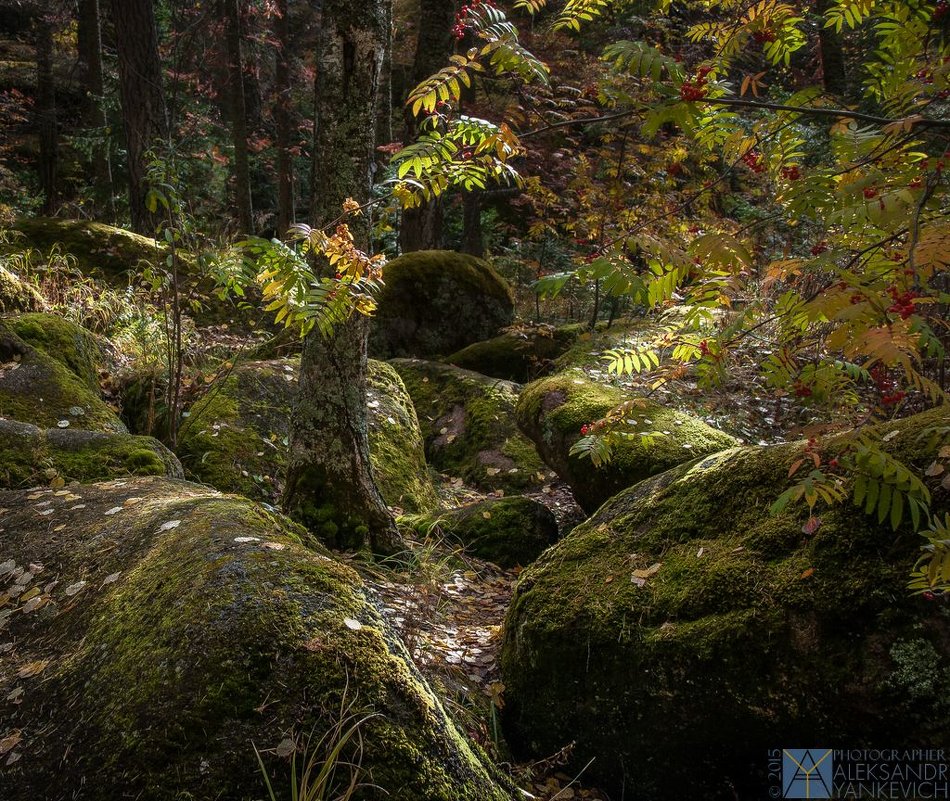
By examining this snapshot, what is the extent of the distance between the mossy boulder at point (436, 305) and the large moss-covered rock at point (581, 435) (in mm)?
2906

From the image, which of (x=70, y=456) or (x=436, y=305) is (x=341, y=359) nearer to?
(x=70, y=456)

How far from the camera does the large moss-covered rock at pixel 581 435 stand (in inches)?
203

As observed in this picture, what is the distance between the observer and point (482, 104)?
36.6 ft

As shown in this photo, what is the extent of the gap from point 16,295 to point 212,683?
607 centimetres

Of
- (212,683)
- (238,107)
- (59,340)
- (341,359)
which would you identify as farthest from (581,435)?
(238,107)

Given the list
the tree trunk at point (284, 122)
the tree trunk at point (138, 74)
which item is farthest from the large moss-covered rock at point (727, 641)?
the tree trunk at point (284, 122)

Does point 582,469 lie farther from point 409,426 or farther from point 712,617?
point 712,617

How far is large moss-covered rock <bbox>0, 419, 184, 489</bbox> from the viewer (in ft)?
12.7

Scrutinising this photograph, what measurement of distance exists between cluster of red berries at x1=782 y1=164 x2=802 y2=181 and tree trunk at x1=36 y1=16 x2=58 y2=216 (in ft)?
50.1

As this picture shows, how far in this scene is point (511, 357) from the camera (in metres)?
8.96

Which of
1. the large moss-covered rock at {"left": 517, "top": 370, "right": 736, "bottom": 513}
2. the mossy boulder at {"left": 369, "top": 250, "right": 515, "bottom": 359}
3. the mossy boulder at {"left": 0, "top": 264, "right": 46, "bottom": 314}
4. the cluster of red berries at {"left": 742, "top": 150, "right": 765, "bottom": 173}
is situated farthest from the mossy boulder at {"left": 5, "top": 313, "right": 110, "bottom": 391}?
the cluster of red berries at {"left": 742, "top": 150, "right": 765, "bottom": 173}

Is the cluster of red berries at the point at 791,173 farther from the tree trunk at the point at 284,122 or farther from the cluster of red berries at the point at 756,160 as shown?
the tree trunk at the point at 284,122

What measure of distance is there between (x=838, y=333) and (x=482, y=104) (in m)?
10.7

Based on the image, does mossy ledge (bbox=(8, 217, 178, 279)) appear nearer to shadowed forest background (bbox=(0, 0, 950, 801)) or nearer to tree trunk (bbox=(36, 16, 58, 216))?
shadowed forest background (bbox=(0, 0, 950, 801))
